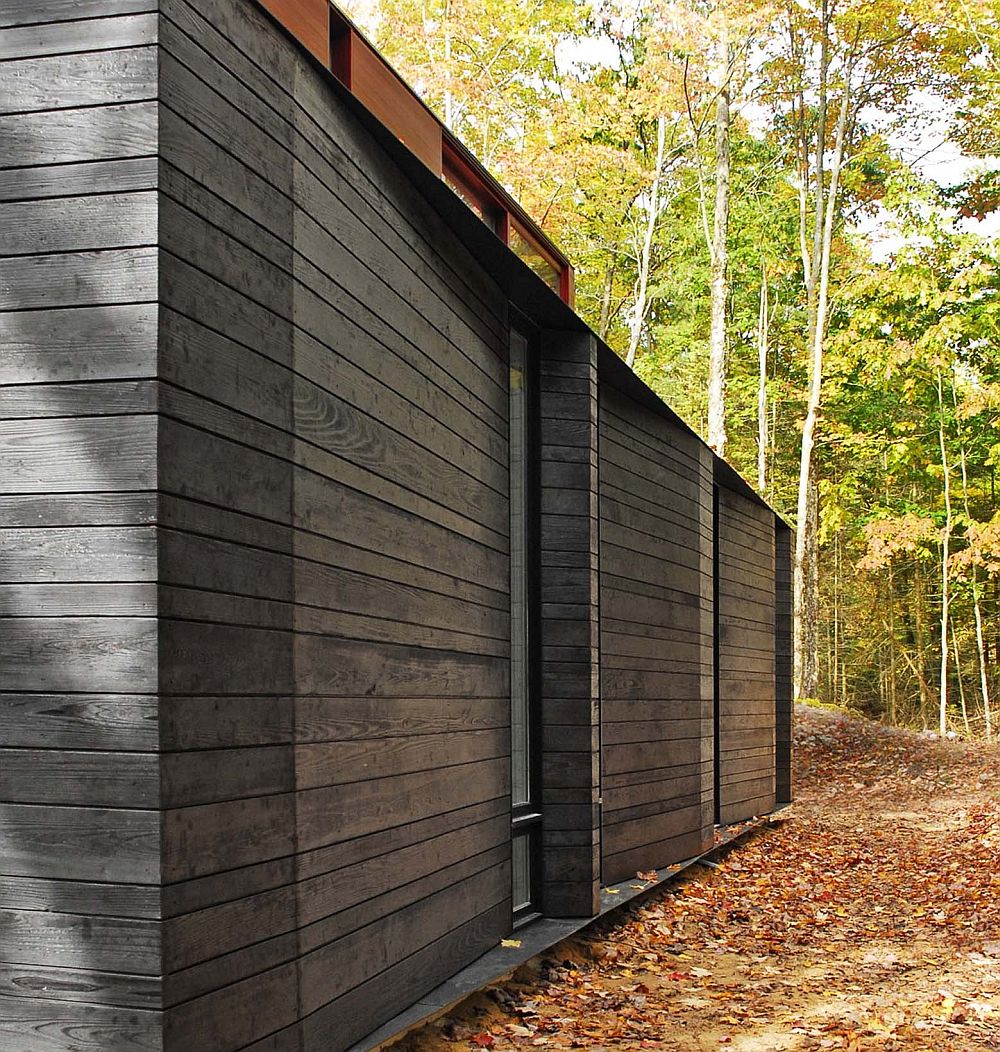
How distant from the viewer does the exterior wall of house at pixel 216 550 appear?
9.09 feet

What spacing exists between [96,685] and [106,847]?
0.36 m

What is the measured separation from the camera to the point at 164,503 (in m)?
2.80

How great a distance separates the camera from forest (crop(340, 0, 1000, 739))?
1891 cm

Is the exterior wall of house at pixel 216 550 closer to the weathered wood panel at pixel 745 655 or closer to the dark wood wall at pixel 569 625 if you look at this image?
the dark wood wall at pixel 569 625

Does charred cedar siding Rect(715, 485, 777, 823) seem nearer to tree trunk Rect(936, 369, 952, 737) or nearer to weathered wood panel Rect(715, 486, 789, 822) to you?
weathered wood panel Rect(715, 486, 789, 822)

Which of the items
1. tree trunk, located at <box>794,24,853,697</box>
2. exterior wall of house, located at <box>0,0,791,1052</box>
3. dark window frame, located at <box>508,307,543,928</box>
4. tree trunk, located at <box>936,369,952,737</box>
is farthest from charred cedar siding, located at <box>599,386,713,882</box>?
tree trunk, located at <box>936,369,952,737</box>

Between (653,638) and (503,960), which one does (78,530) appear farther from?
(653,638)

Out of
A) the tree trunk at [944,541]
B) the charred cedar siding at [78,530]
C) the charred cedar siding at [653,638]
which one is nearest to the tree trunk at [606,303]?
the tree trunk at [944,541]

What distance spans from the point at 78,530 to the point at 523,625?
153 inches

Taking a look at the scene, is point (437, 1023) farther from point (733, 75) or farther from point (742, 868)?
point (733, 75)

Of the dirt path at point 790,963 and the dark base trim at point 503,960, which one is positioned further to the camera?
the dirt path at point 790,963

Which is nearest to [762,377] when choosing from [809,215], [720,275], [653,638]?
[809,215]

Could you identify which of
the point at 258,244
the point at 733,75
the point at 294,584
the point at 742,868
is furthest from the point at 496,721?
the point at 733,75

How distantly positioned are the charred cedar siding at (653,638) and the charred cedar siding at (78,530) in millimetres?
4797
